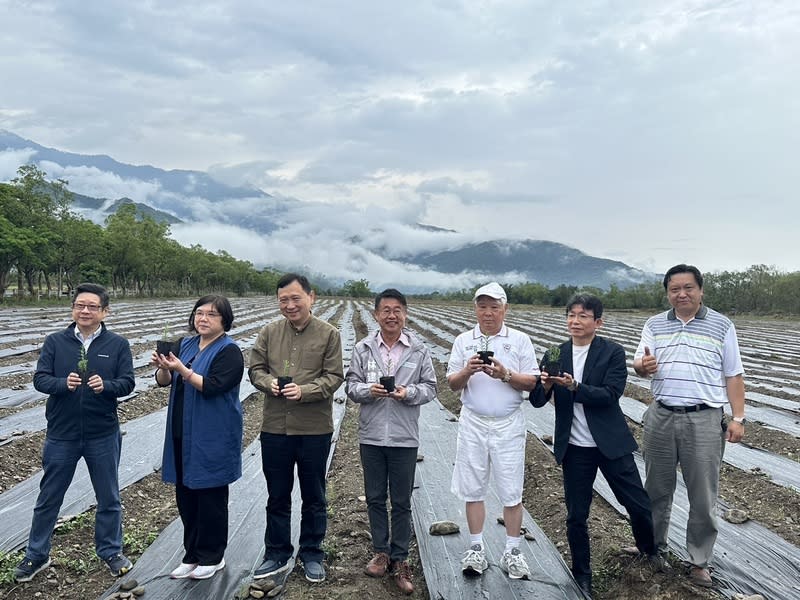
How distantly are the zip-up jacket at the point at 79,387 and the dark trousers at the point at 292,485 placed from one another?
3.20 feet

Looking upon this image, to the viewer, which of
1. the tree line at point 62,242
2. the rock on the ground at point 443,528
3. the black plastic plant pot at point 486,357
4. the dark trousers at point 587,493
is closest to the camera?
the black plastic plant pot at point 486,357

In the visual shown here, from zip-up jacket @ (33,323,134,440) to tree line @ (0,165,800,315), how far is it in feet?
102

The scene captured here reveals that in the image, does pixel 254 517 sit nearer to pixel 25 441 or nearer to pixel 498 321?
pixel 498 321

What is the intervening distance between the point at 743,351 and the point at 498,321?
1739 centimetres

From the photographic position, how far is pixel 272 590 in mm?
3340

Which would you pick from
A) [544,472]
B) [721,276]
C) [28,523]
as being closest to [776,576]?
[544,472]

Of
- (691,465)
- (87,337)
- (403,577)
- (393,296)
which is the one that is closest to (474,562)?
(403,577)

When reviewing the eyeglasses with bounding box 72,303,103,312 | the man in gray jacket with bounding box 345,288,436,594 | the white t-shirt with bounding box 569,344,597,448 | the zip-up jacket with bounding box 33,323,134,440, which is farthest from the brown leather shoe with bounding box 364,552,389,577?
the eyeglasses with bounding box 72,303,103,312

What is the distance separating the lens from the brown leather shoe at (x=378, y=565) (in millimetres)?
3568

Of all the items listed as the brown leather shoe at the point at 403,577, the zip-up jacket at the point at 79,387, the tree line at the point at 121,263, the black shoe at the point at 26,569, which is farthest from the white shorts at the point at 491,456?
the tree line at the point at 121,263

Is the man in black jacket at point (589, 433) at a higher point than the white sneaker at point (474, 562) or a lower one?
higher

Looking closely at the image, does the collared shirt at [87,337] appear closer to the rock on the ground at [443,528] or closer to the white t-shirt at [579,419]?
the rock on the ground at [443,528]

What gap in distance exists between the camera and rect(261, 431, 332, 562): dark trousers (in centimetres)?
357

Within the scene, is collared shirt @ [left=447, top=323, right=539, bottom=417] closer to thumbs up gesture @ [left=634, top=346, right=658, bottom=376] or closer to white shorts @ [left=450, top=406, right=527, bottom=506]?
white shorts @ [left=450, top=406, right=527, bottom=506]
